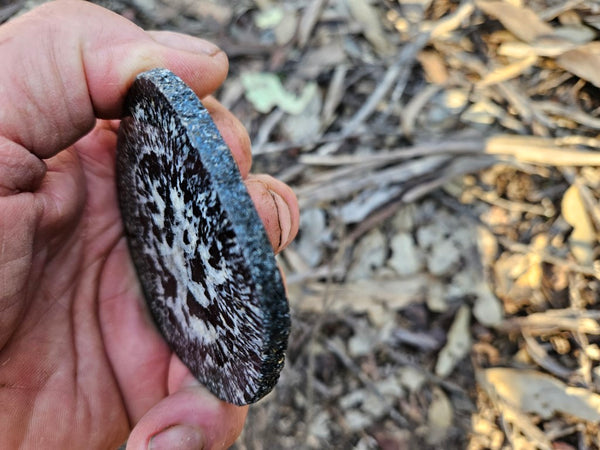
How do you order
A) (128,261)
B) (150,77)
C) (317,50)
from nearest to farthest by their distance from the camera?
(150,77), (128,261), (317,50)

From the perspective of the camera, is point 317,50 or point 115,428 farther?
point 317,50

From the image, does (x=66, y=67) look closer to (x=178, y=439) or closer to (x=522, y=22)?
(x=178, y=439)

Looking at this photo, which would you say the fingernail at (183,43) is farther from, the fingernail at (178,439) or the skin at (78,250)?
the fingernail at (178,439)

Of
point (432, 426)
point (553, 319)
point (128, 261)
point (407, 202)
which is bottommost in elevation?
point (432, 426)

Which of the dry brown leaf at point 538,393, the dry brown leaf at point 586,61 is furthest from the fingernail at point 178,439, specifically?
the dry brown leaf at point 586,61

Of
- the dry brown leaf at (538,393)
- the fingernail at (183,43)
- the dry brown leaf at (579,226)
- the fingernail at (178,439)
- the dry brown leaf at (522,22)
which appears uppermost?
the fingernail at (183,43)

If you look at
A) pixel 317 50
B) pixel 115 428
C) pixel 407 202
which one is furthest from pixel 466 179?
pixel 115 428

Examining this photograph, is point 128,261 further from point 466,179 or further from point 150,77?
point 466,179

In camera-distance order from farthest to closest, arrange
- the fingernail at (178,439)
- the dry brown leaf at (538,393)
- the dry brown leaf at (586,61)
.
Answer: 1. the dry brown leaf at (586,61)
2. the dry brown leaf at (538,393)
3. the fingernail at (178,439)
